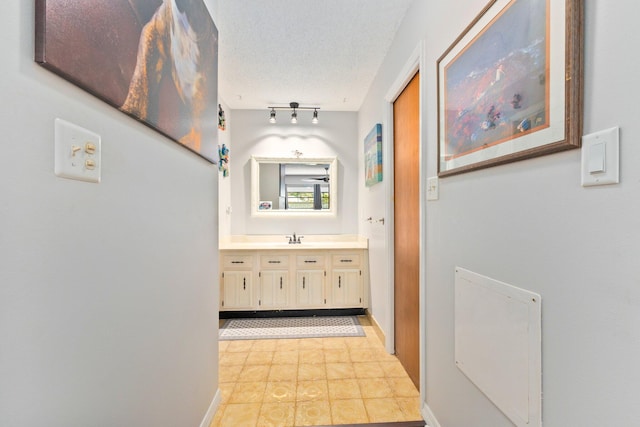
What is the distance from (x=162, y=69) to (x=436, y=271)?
1429 mm

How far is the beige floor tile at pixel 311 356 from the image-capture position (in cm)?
212

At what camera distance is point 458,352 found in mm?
1192

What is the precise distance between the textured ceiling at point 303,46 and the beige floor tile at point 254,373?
238 cm

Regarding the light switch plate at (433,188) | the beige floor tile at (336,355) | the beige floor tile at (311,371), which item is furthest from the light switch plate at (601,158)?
the beige floor tile at (336,355)

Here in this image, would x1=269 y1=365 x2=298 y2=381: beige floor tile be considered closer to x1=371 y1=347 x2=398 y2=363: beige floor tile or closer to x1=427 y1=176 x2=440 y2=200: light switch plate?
x1=371 y1=347 x2=398 y2=363: beige floor tile

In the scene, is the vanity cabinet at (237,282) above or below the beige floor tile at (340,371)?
above

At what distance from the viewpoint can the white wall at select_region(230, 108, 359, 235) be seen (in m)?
→ 3.39

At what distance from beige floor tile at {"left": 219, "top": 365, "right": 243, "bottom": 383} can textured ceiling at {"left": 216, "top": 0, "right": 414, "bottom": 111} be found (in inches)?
93.7

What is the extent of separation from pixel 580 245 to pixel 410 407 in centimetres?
139

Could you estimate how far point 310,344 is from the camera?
2.38 metres

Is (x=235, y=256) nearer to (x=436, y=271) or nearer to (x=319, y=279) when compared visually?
(x=319, y=279)

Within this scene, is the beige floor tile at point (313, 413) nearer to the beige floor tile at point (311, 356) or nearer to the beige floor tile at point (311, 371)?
the beige floor tile at point (311, 371)

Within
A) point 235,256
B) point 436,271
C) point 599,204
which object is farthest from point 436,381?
point 235,256

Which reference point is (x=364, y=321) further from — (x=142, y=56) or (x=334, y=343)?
(x=142, y=56)
